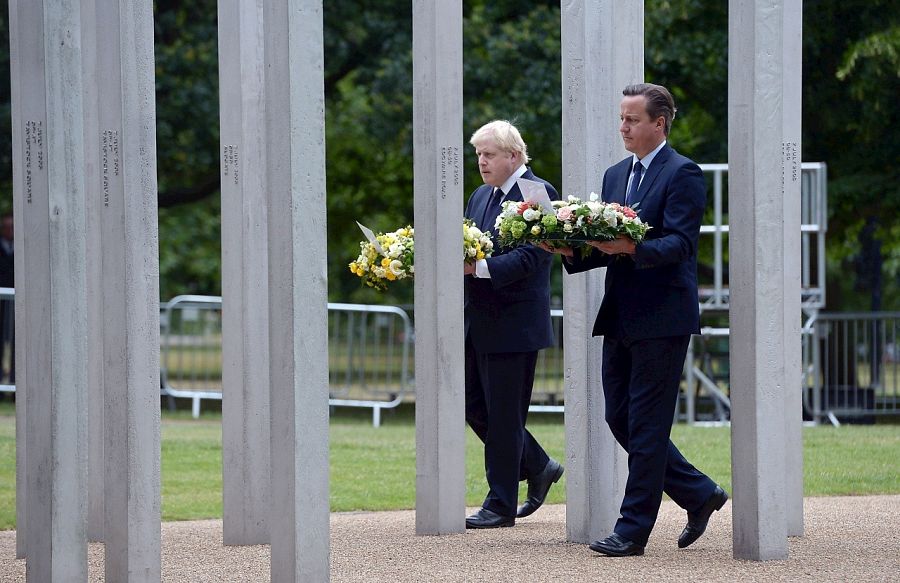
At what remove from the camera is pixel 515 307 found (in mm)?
7617

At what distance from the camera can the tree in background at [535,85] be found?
18297 mm

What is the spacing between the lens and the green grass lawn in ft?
31.6

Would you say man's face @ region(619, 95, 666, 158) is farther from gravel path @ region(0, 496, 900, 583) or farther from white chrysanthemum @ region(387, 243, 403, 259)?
→ gravel path @ region(0, 496, 900, 583)

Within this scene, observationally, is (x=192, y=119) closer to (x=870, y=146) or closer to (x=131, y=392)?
(x=870, y=146)

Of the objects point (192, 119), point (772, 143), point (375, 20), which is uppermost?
point (375, 20)

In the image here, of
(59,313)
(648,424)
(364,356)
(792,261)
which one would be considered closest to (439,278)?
(648,424)

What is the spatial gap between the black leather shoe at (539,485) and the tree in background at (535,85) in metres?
→ 10.1

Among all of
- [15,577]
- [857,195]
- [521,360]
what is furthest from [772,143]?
[857,195]

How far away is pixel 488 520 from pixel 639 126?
228cm

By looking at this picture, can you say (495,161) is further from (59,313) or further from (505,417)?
(59,313)

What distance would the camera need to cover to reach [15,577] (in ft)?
20.9

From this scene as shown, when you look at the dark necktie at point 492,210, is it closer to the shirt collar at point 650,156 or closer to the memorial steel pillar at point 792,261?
the shirt collar at point 650,156

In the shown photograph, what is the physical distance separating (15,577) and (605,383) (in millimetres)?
2752

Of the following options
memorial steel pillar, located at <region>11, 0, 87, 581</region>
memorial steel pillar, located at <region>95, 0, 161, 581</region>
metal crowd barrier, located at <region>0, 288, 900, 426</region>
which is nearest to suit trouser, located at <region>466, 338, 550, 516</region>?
memorial steel pillar, located at <region>95, 0, 161, 581</region>
